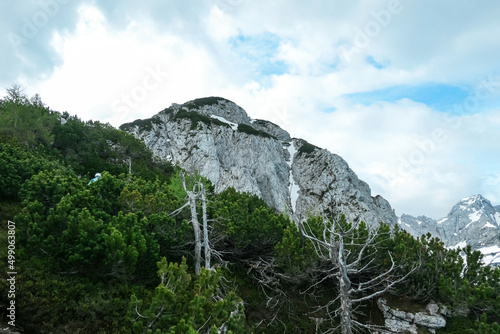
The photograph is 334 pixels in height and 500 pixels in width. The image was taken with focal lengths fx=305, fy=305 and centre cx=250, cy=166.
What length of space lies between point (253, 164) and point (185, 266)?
62.0 m

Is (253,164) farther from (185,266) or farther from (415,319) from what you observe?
(185,266)

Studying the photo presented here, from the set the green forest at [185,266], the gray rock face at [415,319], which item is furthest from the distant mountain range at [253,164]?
the gray rock face at [415,319]

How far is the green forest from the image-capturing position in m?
7.35

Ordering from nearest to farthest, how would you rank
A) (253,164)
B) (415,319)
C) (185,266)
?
(185,266) → (415,319) → (253,164)

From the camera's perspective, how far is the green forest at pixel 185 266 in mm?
7348

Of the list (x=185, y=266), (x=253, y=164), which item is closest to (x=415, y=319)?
(x=185, y=266)

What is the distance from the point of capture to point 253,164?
69375 mm

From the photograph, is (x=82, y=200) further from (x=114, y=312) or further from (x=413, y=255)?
(x=413, y=255)

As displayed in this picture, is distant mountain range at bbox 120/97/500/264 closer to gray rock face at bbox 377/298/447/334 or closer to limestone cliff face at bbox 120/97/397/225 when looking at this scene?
limestone cliff face at bbox 120/97/397/225

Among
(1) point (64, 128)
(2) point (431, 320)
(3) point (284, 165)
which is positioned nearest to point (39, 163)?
(1) point (64, 128)

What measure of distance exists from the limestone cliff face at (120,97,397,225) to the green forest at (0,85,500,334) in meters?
45.0

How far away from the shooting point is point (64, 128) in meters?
23.2

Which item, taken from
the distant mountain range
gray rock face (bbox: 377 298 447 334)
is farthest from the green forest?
the distant mountain range

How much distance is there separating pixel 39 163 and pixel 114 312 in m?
9.29
